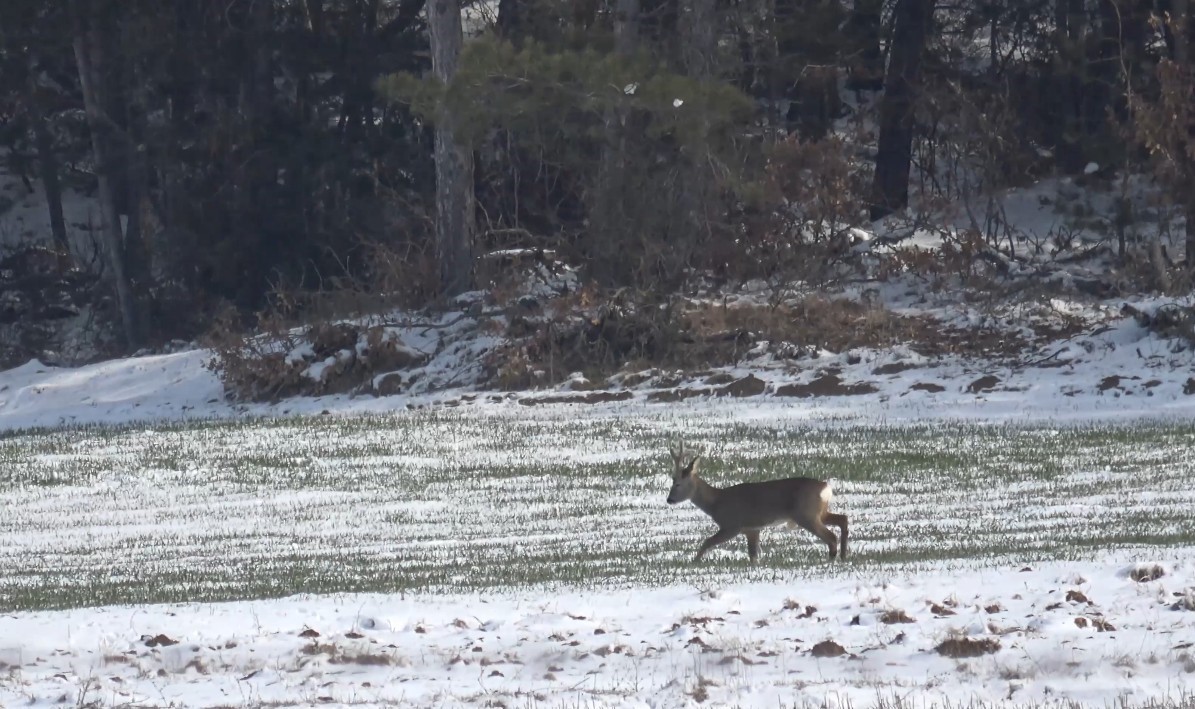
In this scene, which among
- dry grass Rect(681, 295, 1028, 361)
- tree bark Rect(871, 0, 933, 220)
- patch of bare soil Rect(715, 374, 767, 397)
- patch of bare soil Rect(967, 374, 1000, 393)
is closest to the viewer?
patch of bare soil Rect(967, 374, 1000, 393)

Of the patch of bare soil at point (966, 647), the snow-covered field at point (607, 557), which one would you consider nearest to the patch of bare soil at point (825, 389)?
the snow-covered field at point (607, 557)

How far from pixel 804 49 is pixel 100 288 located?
63.1ft

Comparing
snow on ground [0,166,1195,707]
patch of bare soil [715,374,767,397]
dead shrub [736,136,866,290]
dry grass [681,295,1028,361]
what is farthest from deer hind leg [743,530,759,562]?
dead shrub [736,136,866,290]

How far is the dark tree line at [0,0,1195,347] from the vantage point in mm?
29969

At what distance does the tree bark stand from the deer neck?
24.5m

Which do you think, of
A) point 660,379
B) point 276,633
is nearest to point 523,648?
point 276,633

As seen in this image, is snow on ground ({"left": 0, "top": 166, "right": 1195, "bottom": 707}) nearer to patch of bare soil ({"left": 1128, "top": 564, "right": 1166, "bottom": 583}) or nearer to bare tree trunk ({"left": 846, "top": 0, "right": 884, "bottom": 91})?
patch of bare soil ({"left": 1128, "top": 564, "right": 1166, "bottom": 583})

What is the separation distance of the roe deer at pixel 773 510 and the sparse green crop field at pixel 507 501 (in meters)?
0.23

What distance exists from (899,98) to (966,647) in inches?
1174

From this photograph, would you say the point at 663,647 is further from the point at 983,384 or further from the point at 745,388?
the point at 745,388

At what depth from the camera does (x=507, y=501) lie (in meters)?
17.8

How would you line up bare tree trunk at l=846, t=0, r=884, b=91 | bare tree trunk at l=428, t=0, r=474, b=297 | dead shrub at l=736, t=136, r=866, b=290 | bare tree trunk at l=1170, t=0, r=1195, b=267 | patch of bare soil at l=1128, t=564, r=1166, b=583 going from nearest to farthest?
1. patch of bare soil at l=1128, t=564, r=1166, b=583
2. bare tree trunk at l=1170, t=0, r=1195, b=267
3. dead shrub at l=736, t=136, r=866, b=290
4. bare tree trunk at l=428, t=0, r=474, b=297
5. bare tree trunk at l=846, t=0, r=884, b=91

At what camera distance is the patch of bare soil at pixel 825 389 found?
26250 millimetres

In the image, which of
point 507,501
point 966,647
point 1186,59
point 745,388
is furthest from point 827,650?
point 1186,59
